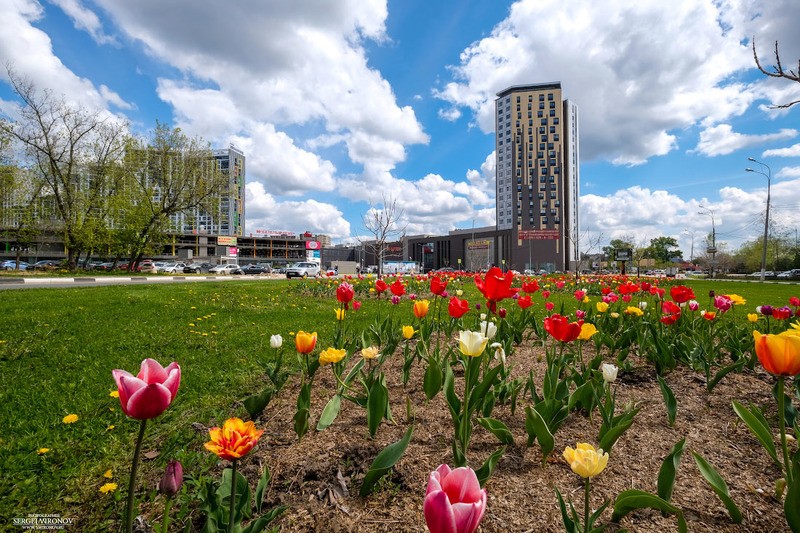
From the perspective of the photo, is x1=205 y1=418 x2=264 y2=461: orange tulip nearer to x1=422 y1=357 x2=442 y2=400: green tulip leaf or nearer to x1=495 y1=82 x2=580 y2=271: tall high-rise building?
x1=422 y1=357 x2=442 y2=400: green tulip leaf

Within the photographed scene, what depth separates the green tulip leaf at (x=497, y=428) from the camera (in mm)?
1765

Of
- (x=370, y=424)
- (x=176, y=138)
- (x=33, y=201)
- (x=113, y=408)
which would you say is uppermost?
(x=176, y=138)

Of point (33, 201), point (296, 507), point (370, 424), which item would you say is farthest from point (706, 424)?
point (33, 201)

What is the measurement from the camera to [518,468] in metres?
1.79

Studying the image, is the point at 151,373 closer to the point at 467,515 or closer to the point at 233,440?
the point at 233,440

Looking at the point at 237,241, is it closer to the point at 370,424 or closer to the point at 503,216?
the point at 503,216

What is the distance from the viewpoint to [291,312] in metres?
7.86

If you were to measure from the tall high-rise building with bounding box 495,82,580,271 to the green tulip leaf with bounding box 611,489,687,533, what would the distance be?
77.2 m

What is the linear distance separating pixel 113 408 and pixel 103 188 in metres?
32.8

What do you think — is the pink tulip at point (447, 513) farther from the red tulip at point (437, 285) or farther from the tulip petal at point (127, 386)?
the red tulip at point (437, 285)

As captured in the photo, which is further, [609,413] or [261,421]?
[261,421]

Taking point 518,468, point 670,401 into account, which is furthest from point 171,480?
point 670,401

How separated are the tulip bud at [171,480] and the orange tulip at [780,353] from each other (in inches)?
76.3

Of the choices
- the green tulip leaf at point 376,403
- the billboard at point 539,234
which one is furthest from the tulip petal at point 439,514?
the billboard at point 539,234
